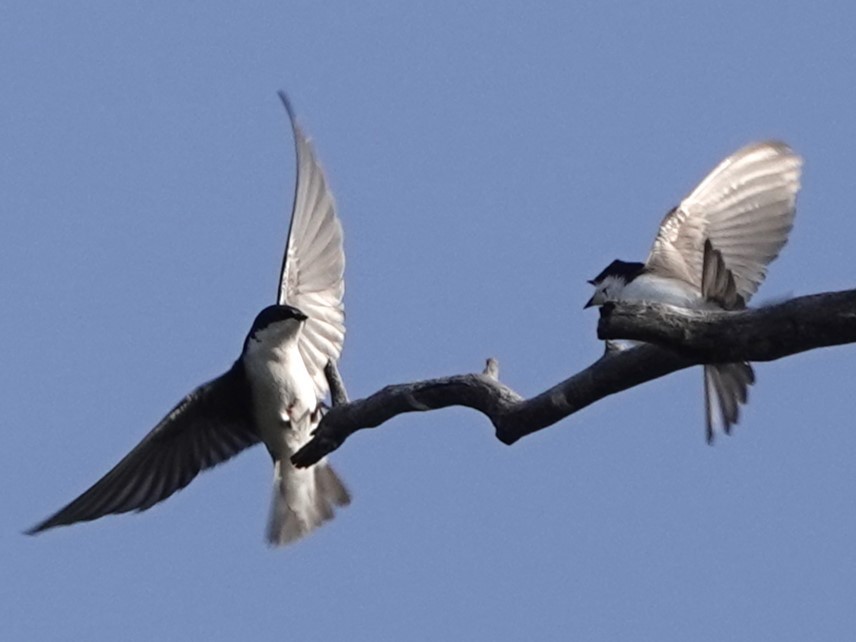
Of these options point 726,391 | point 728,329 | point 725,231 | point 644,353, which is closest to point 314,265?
point 725,231

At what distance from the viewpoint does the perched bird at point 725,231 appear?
877cm

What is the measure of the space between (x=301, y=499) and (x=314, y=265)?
1.26 m

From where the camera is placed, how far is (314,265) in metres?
9.14

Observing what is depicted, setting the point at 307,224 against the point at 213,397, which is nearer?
the point at 213,397

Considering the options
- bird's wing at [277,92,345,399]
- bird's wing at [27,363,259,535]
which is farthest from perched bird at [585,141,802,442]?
bird's wing at [27,363,259,535]

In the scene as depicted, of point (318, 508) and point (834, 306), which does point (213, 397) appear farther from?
point (834, 306)

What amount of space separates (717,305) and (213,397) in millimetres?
2969

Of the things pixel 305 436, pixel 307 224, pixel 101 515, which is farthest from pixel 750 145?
pixel 101 515

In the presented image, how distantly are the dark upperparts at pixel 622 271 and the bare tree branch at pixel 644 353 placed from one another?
9.25 ft

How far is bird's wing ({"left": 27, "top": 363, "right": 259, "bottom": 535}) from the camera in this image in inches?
318

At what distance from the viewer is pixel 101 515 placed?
26.4ft

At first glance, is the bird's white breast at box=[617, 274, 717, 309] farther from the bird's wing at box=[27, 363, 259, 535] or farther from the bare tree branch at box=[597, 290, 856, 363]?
the bare tree branch at box=[597, 290, 856, 363]

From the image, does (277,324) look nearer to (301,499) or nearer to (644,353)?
(301,499)

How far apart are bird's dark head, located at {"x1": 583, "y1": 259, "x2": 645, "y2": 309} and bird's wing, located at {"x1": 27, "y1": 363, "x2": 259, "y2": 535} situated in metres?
1.68
